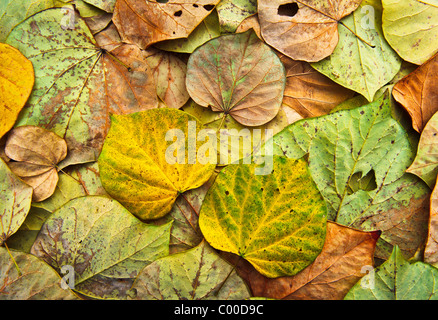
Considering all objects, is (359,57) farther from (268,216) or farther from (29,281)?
(29,281)

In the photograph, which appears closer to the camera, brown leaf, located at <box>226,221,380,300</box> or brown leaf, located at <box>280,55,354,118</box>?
brown leaf, located at <box>226,221,380,300</box>

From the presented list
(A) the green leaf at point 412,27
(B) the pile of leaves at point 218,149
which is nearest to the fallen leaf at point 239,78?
(B) the pile of leaves at point 218,149

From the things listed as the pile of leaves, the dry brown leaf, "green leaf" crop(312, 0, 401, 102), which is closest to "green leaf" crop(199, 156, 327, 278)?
the pile of leaves

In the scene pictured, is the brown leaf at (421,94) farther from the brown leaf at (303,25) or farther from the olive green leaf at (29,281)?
the olive green leaf at (29,281)

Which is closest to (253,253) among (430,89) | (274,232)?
(274,232)

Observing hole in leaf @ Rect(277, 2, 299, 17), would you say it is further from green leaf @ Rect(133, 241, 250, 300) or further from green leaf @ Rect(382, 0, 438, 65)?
green leaf @ Rect(133, 241, 250, 300)

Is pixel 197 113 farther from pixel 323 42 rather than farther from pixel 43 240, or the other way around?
pixel 43 240
